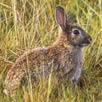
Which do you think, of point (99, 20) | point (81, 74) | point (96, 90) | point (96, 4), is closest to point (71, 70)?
point (81, 74)

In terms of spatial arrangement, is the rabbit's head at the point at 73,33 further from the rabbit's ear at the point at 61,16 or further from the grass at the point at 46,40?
the grass at the point at 46,40

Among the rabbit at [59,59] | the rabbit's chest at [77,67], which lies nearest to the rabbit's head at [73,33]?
the rabbit at [59,59]

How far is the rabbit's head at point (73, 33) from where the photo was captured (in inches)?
199

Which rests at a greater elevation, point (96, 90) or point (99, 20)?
point (99, 20)

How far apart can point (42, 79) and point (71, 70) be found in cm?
48

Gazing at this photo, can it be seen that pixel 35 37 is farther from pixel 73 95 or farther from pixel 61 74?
pixel 73 95

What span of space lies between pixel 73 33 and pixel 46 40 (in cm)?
51

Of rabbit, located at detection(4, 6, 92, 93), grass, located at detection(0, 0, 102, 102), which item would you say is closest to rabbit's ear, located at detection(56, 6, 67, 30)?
rabbit, located at detection(4, 6, 92, 93)

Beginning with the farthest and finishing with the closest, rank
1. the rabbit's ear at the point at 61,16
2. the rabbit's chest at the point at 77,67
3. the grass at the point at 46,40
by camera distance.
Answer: the rabbit's ear at the point at 61,16, the rabbit's chest at the point at 77,67, the grass at the point at 46,40

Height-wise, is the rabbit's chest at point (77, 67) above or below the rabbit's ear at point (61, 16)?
below

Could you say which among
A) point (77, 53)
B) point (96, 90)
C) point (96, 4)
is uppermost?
point (96, 4)

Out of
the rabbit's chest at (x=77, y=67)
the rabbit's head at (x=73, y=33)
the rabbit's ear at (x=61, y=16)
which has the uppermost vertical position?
the rabbit's ear at (x=61, y=16)

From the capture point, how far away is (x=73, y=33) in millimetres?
5121

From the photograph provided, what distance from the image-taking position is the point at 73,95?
4.28 metres
